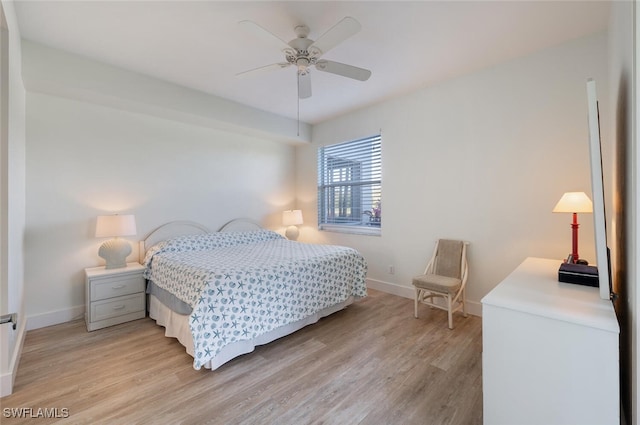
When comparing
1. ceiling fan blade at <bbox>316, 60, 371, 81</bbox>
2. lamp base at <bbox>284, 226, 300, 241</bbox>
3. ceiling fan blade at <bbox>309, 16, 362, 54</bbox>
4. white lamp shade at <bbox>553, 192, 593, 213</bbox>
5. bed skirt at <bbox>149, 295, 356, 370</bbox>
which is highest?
ceiling fan blade at <bbox>309, 16, 362, 54</bbox>

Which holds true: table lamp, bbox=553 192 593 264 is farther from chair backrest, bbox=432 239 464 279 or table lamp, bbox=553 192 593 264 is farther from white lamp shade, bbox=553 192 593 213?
chair backrest, bbox=432 239 464 279

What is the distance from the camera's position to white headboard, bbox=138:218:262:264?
3.33 m

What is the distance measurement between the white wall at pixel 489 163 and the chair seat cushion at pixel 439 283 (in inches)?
16.5

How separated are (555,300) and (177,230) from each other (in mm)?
3799

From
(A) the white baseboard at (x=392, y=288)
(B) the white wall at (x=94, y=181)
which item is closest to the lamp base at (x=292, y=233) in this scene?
(B) the white wall at (x=94, y=181)

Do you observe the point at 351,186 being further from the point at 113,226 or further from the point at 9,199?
the point at 9,199

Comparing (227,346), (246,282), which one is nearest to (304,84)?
(246,282)

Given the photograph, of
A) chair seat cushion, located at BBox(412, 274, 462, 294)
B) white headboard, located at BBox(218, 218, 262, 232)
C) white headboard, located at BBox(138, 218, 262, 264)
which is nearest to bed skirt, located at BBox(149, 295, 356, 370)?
white headboard, located at BBox(138, 218, 262, 264)

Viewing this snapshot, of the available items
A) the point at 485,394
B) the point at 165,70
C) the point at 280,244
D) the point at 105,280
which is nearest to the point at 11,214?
the point at 105,280

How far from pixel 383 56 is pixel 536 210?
206 centimetres

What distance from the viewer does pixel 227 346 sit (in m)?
2.15

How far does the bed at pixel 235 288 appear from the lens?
207 cm

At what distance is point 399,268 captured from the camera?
3.71 m

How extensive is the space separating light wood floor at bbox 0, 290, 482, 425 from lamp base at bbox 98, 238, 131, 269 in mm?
647
